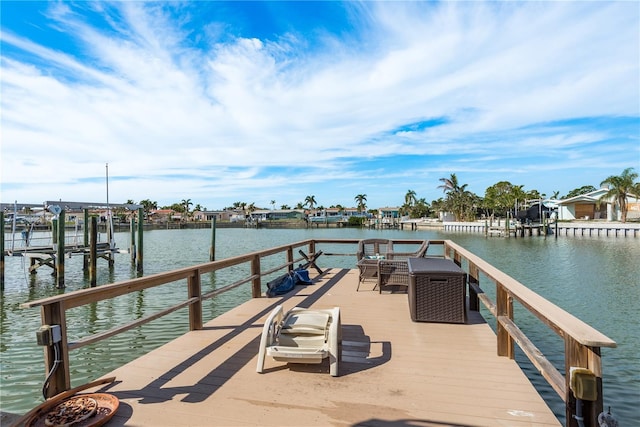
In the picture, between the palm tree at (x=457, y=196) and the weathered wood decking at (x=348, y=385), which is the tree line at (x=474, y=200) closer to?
the palm tree at (x=457, y=196)

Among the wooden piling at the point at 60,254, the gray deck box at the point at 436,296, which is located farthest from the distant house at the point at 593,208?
the wooden piling at the point at 60,254

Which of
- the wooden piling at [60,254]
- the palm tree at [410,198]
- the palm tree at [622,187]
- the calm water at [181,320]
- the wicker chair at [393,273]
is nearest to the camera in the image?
the calm water at [181,320]

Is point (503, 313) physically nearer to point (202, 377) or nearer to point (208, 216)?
point (202, 377)

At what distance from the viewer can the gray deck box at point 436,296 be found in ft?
14.1

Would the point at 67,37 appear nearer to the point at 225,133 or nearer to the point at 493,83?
the point at 225,133

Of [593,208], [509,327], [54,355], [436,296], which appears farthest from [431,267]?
[593,208]

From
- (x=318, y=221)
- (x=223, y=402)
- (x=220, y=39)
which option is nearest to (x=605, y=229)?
(x=220, y=39)

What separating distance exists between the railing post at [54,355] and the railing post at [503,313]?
347 cm

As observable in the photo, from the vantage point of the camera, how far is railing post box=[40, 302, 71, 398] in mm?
2496

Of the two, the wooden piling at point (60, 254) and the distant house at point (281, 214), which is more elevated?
the distant house at point (281, 214)

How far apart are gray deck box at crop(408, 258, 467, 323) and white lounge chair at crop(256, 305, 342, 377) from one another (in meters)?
1.45

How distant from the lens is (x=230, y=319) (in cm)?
483

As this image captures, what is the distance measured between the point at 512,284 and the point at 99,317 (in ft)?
28.9

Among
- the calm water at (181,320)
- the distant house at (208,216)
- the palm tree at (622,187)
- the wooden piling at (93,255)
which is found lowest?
the calm water at (181,320)
